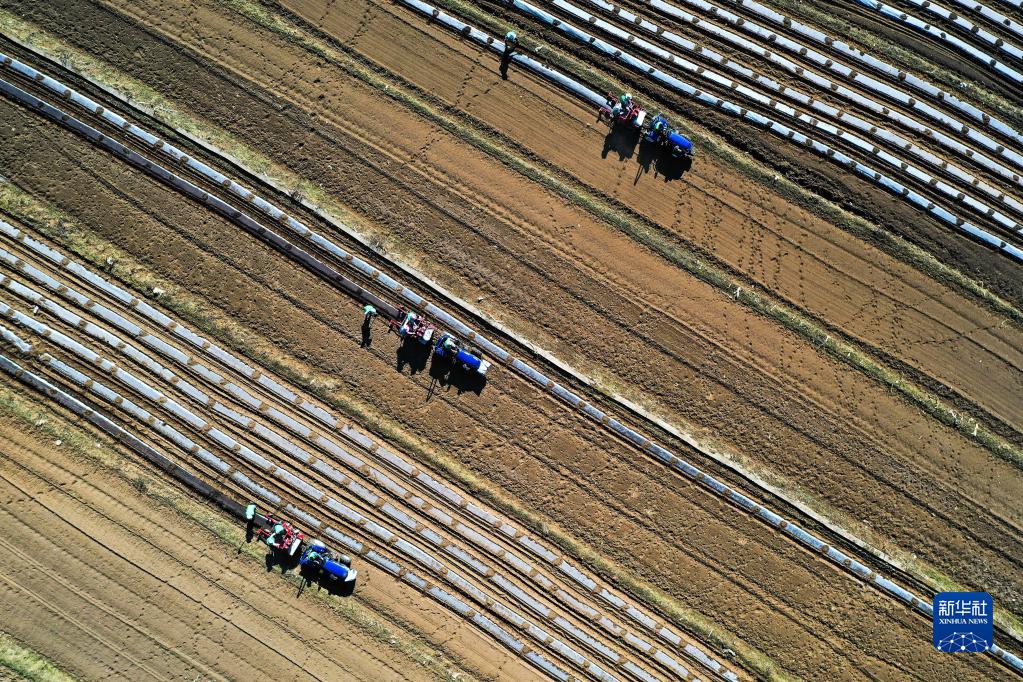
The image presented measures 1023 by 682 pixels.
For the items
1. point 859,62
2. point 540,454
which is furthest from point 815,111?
point 540,454

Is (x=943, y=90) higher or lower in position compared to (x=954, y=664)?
higher

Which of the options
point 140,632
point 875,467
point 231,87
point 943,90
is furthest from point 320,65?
point 875,467

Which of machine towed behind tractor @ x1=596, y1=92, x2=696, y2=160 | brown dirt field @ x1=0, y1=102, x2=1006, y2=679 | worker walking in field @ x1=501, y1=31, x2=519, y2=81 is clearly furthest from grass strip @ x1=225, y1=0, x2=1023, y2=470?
brown dirt field @ x1=0, y1=102, x2=1006, y2=679

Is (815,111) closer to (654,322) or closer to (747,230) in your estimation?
(747,230)

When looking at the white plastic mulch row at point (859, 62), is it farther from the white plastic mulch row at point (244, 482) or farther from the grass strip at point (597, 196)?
the white plastic mulch row at point (244, 482)

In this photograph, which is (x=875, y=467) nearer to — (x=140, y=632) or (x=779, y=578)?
(x=779, y=578)
